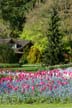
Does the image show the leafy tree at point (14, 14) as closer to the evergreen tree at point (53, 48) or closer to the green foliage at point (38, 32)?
the green foliage at point (38, 32)

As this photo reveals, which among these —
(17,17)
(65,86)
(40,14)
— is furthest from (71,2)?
(65,86)

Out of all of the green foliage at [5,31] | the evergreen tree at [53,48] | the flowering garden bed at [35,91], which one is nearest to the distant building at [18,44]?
the green foliage at [5,31]

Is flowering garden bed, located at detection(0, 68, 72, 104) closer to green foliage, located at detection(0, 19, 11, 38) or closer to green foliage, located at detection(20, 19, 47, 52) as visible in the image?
green foliage, located at detection(20, 19, 47, 52)

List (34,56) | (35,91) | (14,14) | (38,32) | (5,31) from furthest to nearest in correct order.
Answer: (14,14), (5,31), (38,32), (34,56), (35,91)

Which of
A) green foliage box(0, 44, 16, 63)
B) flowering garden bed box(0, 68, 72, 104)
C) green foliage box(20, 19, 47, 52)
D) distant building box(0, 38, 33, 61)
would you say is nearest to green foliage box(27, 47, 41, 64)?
green foliage box(20, 19, 47, 52)

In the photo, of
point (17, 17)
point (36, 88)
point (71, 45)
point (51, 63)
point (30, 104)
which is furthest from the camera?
point (17, 17)

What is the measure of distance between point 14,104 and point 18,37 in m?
66.3

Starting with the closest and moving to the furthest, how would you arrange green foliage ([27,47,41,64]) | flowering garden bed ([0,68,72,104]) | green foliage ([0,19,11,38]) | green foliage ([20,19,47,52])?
1. flowering garden bed ([0,68,72,104])
2. green foliage ([27,47,41,64])
3. green foliage ([20,19,47,52])
4. green foliage ([0,19,11,38])

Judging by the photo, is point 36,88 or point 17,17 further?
point 17,17

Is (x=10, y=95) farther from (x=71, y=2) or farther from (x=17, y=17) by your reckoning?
(x=17, y=17)

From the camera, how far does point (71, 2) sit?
61562 millimetres

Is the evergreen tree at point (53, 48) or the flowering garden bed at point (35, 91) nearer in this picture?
the flowering garden bed at point (35, 91)

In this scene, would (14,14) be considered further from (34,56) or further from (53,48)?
(53,48)

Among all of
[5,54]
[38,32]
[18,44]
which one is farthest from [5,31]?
[5,54]
